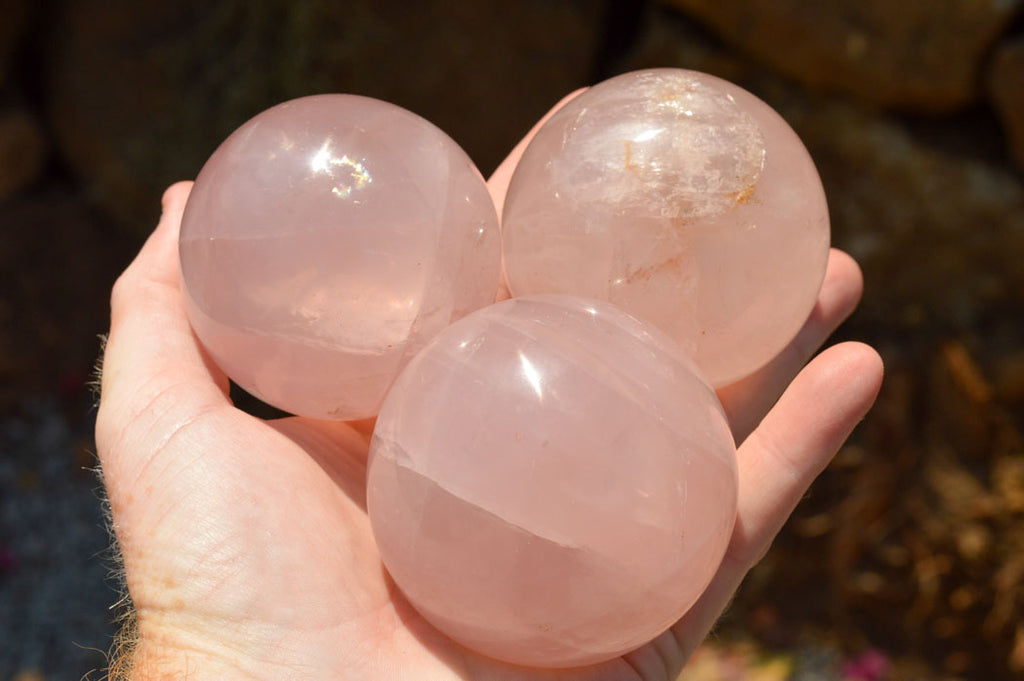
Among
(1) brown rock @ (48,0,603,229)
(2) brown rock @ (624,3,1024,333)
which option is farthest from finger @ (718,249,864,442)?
(1) brown rock @ (48,0,603,229)

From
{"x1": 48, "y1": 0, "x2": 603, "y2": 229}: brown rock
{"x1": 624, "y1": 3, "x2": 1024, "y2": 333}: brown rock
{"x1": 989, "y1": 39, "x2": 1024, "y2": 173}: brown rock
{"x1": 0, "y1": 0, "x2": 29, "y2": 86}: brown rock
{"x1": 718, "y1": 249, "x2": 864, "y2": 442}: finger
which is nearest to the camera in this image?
{"x1": 718, "y1": 249, "x2": 864, "y2": 442}: finger

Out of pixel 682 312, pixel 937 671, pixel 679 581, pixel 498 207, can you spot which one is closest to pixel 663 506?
pixel 679 581

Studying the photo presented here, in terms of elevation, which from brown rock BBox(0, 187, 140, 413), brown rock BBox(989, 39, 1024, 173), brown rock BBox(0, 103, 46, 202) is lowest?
brown rock BBox(0, 187, 140, 413)

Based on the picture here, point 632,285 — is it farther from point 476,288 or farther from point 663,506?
point 663,506

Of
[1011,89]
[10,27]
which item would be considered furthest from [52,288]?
[1011,89]

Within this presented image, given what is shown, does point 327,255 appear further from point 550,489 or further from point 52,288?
point 52,288

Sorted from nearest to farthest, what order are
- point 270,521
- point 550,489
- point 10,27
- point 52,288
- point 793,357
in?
1. point 550,489
2. point 270,521
3. point 793,357
4. point 10,27
5. point 52,288

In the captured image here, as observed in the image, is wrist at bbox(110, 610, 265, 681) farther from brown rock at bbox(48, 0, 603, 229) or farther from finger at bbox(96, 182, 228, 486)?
brown rock at bbox(48, 0, 603, 229)
